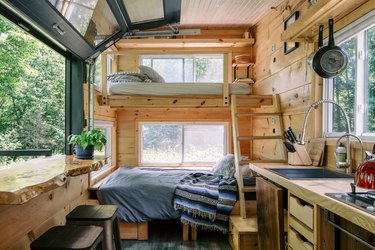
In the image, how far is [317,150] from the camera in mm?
2287

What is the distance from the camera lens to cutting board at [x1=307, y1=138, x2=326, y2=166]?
224 centimetres

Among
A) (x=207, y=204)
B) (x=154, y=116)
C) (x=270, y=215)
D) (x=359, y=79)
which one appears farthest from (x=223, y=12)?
(x=270, y=215)

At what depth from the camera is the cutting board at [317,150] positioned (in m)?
2.24

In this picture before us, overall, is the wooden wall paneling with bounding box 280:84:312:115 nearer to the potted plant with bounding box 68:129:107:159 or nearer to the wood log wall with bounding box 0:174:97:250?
the potted plant with bounding box 68:129:107:159

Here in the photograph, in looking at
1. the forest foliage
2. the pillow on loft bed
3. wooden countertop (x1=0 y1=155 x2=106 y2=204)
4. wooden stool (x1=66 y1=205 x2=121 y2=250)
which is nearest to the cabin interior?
wooden countertop (x1=0 y1=155 x2=106 y2=204)

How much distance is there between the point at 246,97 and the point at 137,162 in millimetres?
2145

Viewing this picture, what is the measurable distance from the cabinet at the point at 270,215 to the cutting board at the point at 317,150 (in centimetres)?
50

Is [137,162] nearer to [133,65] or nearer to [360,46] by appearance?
[133,65]

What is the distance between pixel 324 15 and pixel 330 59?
0.28 meters

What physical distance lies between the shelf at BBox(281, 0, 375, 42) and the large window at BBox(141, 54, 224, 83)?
2.42 meters

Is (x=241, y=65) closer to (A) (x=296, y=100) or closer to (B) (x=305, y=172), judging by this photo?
(A) (x=296, y=100)

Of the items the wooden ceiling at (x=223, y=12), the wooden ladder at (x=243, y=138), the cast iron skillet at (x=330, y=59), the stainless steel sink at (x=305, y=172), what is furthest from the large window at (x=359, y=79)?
the wooden ceiling at (x=223, y=12)

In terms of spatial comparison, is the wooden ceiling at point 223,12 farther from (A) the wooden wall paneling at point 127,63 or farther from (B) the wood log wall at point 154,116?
(A) the wooden wall paneling at point 127,63

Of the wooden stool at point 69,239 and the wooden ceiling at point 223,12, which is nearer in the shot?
the wooden stool at point 69,239
